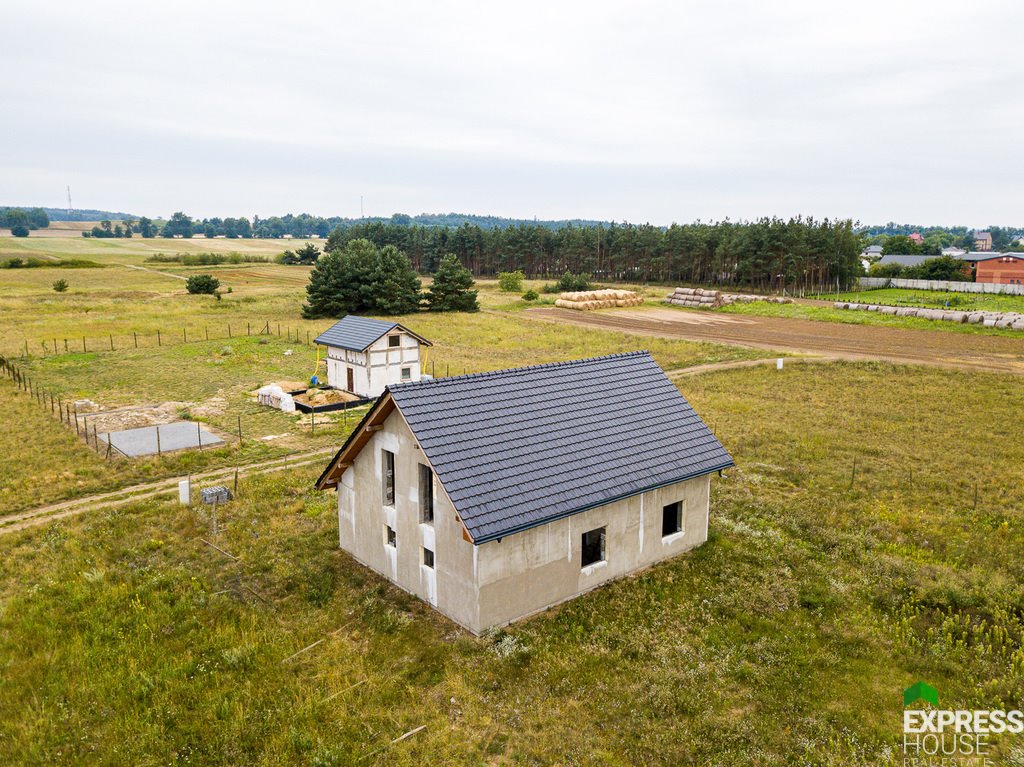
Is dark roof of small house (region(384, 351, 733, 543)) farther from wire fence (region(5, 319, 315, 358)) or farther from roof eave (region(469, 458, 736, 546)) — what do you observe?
wire fence (region(5, 319, 315, 358))

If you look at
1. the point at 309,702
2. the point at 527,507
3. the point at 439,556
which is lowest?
the point at 309,702

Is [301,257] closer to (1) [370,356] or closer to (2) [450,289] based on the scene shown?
(2) [450,289]

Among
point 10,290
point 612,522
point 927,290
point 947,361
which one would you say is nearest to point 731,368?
point 947,361

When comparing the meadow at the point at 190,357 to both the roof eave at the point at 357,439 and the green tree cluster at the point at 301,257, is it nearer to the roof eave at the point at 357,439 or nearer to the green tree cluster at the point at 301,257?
the roof eave at the point at 357,439

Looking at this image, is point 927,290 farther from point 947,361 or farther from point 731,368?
point 731,368

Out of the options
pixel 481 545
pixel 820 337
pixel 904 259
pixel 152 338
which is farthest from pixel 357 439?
pixel 904 259

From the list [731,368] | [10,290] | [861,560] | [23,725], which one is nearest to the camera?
[23,725]

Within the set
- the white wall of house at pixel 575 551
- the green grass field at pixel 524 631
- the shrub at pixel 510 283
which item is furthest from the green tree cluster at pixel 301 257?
the white wall of house at pixel 575 551
